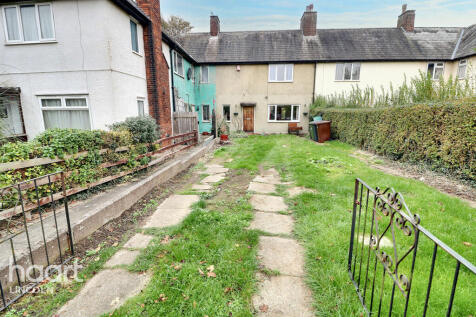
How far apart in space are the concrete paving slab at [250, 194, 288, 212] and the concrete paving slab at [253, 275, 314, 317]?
6.10ft

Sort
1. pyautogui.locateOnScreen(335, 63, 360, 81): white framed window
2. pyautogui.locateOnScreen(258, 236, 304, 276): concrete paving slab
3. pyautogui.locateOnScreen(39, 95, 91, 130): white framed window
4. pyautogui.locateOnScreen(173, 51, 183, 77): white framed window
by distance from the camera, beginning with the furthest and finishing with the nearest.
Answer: pyautogui.locateOnScreen(335, 63, 360, 81): white framed window < pyautogui.locateOnScreen(173, 51, 183, 77): white framed window < pyautogui.locateOnScreen(39, 95, 91, 130): white framed window < pyautogui.locateOnScreen(258, 236, 304, 276): concrete paving slab

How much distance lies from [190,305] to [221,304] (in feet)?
0.94

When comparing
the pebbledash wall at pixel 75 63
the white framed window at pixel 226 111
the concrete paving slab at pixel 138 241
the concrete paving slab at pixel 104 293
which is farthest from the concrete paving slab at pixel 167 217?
the white framed window at pixel 226 111

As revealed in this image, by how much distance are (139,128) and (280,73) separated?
49.6ft

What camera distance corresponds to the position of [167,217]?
Answer: 13.5ft

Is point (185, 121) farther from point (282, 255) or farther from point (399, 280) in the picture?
point (399, 280)

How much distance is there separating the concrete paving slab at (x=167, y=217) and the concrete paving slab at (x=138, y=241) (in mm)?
329

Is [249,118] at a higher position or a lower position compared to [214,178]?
higher

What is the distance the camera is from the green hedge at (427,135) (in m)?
5.39

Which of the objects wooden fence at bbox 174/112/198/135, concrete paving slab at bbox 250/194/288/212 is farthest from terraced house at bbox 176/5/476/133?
concrete paving slab at bbox 250/194/288/212

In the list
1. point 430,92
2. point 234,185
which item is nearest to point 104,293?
point 234,185

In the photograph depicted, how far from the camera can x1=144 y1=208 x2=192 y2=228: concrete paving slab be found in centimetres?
383

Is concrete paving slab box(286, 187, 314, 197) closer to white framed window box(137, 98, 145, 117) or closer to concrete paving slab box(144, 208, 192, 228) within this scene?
concrete paving slab box(144, 208, 192, 228)

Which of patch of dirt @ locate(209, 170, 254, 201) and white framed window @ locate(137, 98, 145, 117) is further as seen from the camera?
white framed window @ locate(137, 98, 145, 117)
